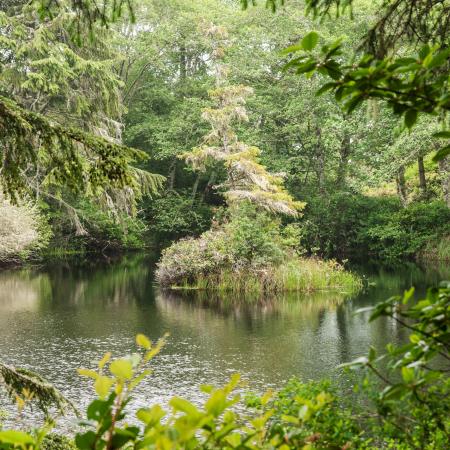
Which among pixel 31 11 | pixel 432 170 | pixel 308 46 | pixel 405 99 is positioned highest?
pixel 31 11

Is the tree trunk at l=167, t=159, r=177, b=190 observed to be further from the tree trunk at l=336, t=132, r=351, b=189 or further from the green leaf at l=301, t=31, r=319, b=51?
the green leaf at l=301, t=31, r=319, b=51

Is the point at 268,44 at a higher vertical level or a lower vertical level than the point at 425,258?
higher

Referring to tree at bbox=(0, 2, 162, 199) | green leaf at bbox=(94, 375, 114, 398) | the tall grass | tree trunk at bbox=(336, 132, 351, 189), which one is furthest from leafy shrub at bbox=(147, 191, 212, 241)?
green leaf at bbox=(94, 375, 114, 398)

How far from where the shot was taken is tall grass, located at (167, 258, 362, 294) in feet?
61.9

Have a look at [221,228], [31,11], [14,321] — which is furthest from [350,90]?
[31,11]

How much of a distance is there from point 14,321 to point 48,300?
325 centimetres

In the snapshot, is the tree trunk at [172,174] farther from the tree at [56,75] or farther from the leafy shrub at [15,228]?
the leafy shrub at [15,228]

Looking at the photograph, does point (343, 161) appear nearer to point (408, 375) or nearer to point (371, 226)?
point (371, 226)

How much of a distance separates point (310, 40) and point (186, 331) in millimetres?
12081

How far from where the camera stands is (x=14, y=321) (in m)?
14.1

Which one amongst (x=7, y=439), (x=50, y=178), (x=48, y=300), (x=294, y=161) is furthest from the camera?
(x=294, y=161)

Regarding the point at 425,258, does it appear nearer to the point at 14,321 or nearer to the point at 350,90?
the point at 14,321

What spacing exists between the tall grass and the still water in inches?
30.8

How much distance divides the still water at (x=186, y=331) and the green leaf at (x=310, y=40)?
756cm
